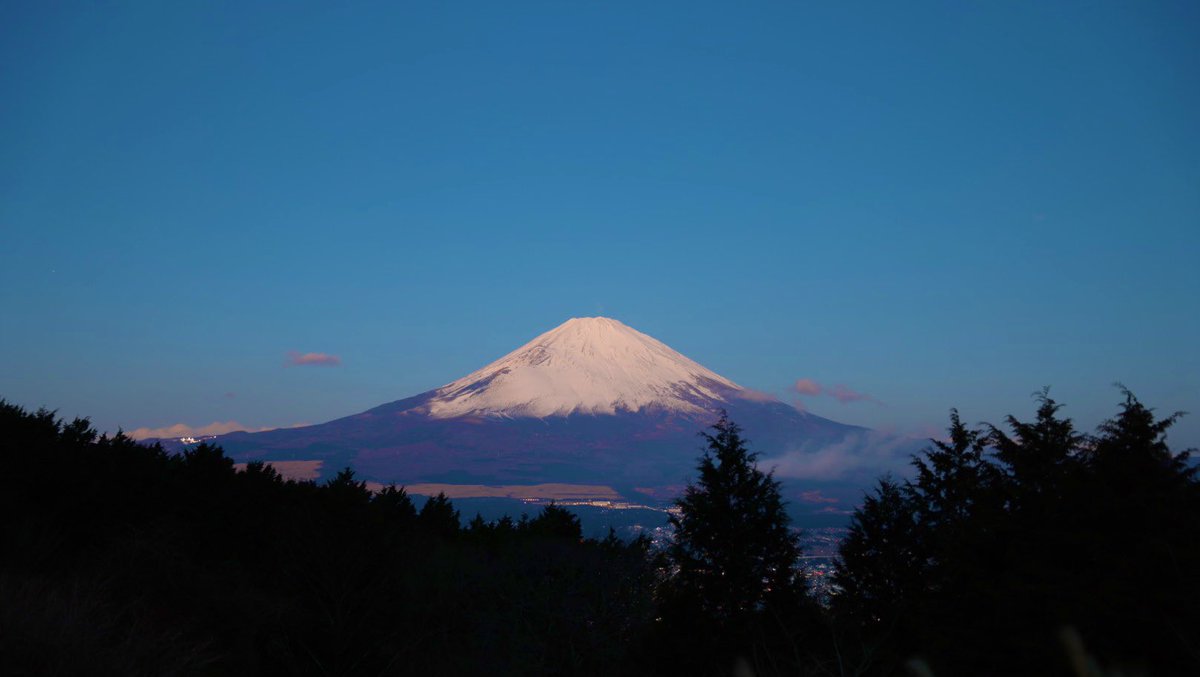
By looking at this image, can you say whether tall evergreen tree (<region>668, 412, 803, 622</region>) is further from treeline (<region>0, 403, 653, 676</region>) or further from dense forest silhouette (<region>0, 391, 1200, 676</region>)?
treeline (<region>0, 403, 653, 676</region>)

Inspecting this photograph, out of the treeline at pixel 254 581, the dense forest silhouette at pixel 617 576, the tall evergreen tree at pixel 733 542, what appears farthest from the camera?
the tall evergreen tree at pixel 733 542

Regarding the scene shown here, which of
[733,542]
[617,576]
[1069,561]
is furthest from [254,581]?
[1069,561]

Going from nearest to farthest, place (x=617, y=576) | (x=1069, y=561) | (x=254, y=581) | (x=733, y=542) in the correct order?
1. (x=1069, y=561)
2. (x=254, y=581)
3. (x=733, y=542)
4. (x=617, y=576)

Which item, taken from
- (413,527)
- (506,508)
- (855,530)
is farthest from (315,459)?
(855,530)

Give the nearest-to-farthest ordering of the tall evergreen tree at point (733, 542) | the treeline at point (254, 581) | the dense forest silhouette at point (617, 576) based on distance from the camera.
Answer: the treeline at point (254, 581) < the dense forest silhouette at point (617, 576) < the tall evergreen tree at point (733, 542)

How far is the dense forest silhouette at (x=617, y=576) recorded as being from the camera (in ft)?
33.2

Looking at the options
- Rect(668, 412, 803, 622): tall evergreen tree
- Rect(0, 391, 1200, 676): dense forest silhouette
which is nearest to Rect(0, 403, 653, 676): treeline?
Rect(0, 391, 1200, 676): dense forest silhouette

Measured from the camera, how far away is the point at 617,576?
84.1ft

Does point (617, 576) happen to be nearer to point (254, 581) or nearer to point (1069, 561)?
point (254, 581)

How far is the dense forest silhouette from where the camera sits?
33.2 ft

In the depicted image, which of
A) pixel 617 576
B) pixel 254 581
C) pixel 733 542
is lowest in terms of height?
pixel 617 576

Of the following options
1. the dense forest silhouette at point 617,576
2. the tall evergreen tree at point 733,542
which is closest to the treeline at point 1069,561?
the dense forest silhouette at point 617,576

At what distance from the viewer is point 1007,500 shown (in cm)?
1648

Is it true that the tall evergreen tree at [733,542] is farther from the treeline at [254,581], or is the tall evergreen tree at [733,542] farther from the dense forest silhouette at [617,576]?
the treeline at [254,581]
